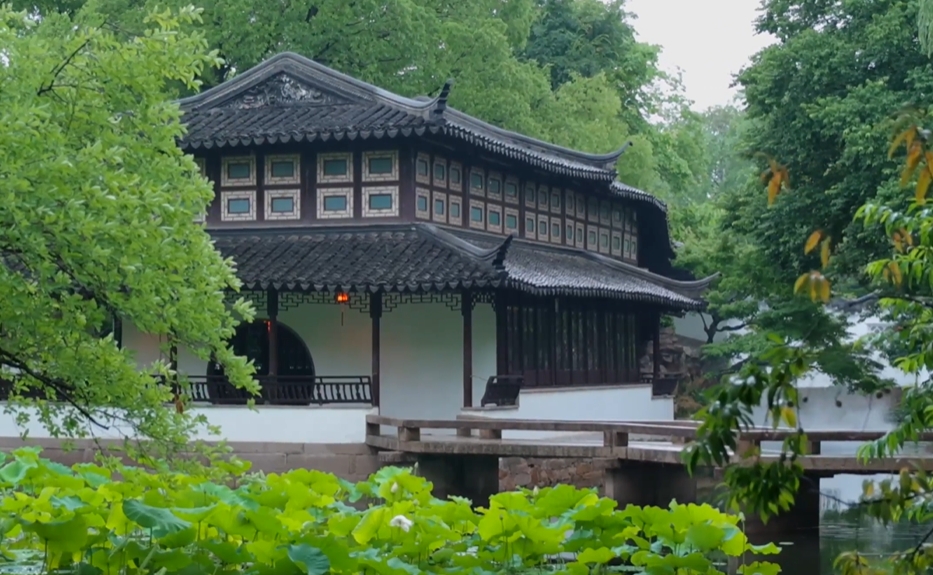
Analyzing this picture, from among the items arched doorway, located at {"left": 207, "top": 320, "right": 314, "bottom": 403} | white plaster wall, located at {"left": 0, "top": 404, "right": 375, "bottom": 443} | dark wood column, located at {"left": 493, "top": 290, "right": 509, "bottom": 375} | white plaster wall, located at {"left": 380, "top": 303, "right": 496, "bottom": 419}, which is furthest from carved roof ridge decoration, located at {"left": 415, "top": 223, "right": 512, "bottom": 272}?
arched doorway, located at {"left": 207, "top": 320, "right": 314, "bottom": 403}

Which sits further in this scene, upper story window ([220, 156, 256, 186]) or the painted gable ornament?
the painted gable ornament

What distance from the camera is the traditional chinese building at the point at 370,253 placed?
63.5ft

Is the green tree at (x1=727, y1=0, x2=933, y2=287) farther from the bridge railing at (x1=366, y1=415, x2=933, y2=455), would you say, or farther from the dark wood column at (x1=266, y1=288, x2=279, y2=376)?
the dark wood column at (x1=266, y1=288, x2=279, y2=376)

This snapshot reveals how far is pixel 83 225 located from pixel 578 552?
3.57 metres

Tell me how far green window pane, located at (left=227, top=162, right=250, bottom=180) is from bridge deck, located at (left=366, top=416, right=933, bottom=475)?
15.6 ft

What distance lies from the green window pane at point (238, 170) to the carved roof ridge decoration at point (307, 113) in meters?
0.63

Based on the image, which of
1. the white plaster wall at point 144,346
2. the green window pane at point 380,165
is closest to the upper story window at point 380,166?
→ the green window pane at point 380,165

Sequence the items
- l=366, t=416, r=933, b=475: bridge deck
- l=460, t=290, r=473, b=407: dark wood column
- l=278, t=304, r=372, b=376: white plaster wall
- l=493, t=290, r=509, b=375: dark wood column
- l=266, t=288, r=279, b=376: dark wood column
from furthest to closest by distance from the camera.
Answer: l=493, t=290, r=509, b=375: dark wood column < l=278, t=304, r=372, b=376: white plaster wall < l=460, t=290, r=473, b=407: dark wood column < l=266, t=288, r=279, b=376: dark wood column < l=366, t=416, r=933, b=475: bridge deck

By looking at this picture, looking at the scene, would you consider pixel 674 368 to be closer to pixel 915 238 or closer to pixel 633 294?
pixel 633 294

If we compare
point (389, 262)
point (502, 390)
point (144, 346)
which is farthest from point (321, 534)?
point (144, 346)

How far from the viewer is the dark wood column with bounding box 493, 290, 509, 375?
20.9 metres

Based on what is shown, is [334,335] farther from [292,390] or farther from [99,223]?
[99,223]

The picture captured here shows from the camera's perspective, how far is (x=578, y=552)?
587 cm

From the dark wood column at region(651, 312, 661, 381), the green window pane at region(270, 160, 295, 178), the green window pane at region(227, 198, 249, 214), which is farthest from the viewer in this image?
the dark wood column at region(651, 312, 661, 381)
